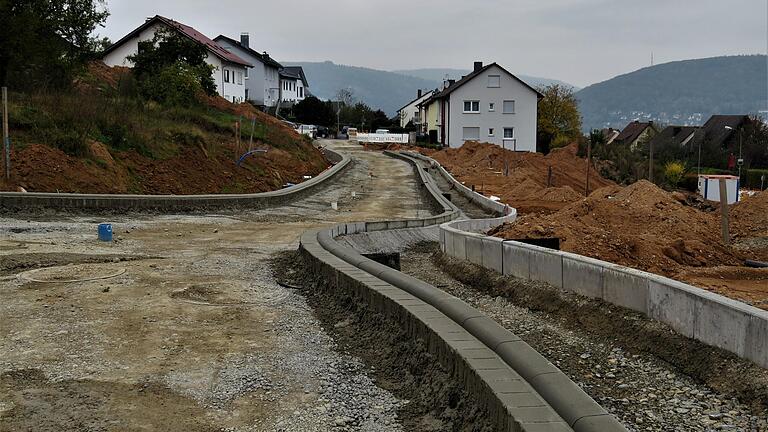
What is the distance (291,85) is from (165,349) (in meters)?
97.8

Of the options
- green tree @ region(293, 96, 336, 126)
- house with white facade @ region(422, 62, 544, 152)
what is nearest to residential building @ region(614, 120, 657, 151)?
green tree @ region(293, 96, 336, 126)

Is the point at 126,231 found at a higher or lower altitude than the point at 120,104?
lower

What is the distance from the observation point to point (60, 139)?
20016mm

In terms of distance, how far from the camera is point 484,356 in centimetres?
532

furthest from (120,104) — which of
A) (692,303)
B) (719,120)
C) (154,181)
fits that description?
(719,120)

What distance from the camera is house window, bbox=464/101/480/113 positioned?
2506 inches

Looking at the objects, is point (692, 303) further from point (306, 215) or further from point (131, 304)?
point (306, 215)

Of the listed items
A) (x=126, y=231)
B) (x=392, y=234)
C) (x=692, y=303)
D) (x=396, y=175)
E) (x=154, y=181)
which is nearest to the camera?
(x=692, y=303)

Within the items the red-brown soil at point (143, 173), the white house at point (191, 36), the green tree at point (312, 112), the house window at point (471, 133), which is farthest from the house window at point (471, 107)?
the red-brown soil at point (143, 173)

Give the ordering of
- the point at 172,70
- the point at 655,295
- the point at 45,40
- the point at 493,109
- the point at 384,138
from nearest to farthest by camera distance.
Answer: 1. the point at 655,295
2. the point at 45,40
3. the point at 172,70
4. the point at 493,109
5. the point at 384,138

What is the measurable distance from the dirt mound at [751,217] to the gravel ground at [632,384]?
948 centimetres

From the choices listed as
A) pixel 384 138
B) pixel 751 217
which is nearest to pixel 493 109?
pixel 384 138

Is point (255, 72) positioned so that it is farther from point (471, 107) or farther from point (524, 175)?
point (524, 175)

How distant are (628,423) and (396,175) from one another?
107 feet
